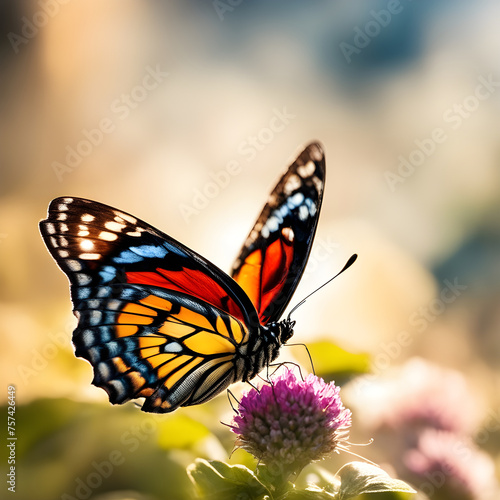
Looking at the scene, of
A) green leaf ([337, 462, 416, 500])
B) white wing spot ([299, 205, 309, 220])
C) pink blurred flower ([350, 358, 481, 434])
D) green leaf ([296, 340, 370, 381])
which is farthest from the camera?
pink blurred flower ([350, 358, 481, 434])

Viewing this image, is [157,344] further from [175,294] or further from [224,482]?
[224,482]

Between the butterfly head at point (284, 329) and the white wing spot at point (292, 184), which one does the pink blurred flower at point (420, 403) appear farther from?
the white wing spot at point (292, 184)

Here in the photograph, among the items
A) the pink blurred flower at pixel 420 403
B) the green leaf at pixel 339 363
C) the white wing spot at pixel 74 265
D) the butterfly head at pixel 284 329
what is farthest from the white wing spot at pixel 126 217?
the pink blurred flower at pixel 420 403

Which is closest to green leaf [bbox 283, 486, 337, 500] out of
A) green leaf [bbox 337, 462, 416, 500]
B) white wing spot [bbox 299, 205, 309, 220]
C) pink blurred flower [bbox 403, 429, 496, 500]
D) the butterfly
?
green leaf [bbox 337, 462, 416, 500]

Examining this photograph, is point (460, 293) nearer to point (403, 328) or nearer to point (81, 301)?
point (403, 328)

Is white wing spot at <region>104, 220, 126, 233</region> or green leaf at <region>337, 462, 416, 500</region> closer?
green leaf at <region>337, 462, 416, 500</region>

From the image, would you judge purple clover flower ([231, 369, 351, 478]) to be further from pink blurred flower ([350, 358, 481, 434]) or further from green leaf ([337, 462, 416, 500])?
pink blurred flower ([350, 358, 481, 434])

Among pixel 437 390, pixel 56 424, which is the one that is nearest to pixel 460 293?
pixel 437 390
